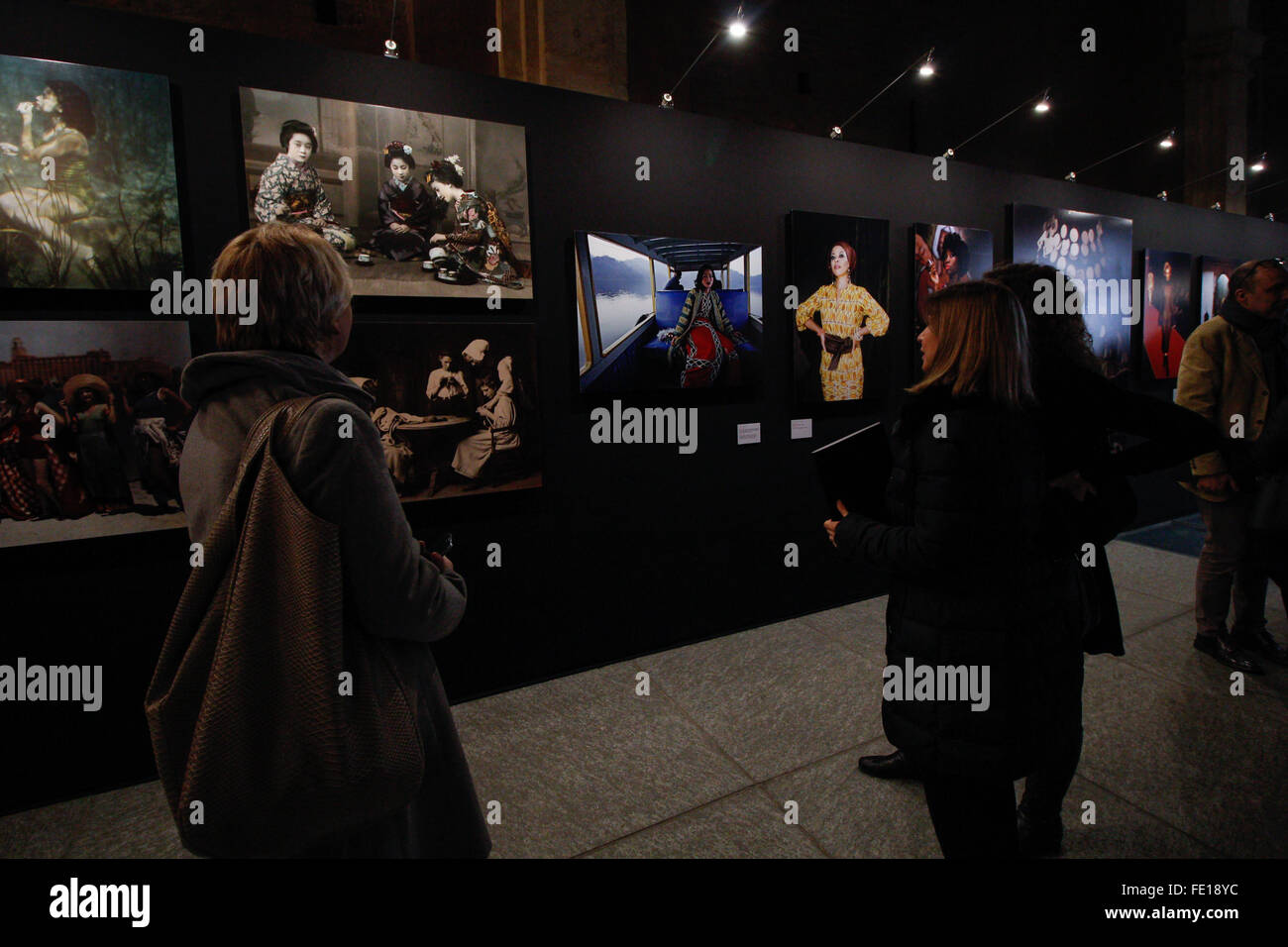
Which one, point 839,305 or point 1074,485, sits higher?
point 839,305

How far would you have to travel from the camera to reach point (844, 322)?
163 inches

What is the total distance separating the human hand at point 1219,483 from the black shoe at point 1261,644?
82 centimetres

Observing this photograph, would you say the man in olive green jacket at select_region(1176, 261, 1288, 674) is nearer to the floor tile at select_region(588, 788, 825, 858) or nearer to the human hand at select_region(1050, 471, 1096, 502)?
the human hand at select_region(1050, 471, 1096, 502)

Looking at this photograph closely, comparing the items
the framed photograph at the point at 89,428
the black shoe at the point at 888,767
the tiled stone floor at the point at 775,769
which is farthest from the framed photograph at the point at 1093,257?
the framed photograph at the point at 89,428

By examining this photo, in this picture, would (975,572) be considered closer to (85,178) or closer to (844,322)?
(844,322)

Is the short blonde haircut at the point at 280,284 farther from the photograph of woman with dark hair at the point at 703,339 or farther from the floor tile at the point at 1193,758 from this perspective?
the floor tile at the point at 1193,758

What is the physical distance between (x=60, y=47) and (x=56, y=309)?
0.91 m

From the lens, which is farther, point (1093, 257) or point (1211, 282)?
point (1211, 282)

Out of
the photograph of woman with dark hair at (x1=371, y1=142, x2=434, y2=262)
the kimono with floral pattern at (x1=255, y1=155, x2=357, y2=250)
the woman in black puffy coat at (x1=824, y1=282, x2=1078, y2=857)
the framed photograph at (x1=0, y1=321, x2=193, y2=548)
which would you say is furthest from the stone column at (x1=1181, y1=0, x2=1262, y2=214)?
the framed photograph at (x1=0, y1=321, x2=193, y2=548)

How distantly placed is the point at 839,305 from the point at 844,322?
0.36 ft

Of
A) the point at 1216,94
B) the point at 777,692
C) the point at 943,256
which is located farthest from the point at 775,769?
Answer: the point at 1216,94

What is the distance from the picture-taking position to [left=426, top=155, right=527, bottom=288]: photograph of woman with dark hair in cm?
295

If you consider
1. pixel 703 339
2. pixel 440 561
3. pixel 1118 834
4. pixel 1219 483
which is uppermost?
pixel 703 339
